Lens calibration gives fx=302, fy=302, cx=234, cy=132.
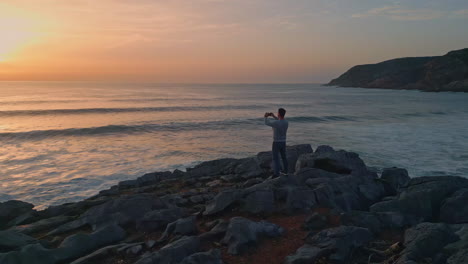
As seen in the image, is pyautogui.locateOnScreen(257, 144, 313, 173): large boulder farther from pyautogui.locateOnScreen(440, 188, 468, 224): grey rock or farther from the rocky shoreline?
pyautogui.locateOnScreen(440, 188, 468, 224): grey rock

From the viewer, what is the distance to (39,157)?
66.4 feet

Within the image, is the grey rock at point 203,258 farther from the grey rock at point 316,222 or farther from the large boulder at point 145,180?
the large boulder at point 145,180

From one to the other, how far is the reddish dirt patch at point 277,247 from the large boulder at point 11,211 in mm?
7845

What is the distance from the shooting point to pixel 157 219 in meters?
8.09

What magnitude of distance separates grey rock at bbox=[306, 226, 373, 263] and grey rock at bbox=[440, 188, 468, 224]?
2.96 metres

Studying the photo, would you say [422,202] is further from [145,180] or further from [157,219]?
[145,180]

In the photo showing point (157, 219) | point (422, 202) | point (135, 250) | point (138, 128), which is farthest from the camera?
point (138, 128)

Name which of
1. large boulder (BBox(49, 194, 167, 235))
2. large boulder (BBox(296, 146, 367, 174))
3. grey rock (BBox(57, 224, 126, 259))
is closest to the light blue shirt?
large boulder (BBox(296, 146, 367, 174))

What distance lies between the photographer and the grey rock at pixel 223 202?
8578 millimetres

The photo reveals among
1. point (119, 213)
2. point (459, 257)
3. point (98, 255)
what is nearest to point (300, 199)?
point (459, 257)

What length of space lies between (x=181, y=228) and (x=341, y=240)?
12.2 feet

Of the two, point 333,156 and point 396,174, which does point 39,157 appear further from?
point 396,174

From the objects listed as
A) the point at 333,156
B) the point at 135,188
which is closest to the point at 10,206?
the point at 135,188

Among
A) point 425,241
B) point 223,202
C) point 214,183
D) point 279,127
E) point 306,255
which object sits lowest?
point 214,183
